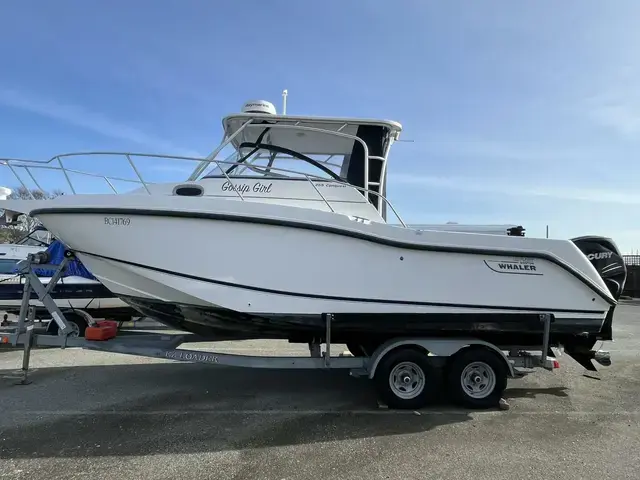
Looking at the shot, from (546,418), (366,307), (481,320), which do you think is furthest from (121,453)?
(546,418)

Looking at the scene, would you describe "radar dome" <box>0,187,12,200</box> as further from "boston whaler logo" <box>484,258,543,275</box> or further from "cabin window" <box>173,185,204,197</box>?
"boston whaler logo" <box>484,258,543,275</box>

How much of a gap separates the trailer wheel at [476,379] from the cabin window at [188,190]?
123 inches

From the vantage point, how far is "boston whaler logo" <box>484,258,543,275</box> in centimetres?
468

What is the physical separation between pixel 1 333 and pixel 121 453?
2.62 meters

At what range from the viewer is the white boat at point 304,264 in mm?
4422

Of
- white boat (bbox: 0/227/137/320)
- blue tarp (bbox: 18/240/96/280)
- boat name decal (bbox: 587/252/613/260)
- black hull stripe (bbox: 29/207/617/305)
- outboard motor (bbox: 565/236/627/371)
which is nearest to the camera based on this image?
black hull stripe (bbox: 29/207/617/305)

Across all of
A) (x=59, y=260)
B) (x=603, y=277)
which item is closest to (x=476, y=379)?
(x=603, y=277)

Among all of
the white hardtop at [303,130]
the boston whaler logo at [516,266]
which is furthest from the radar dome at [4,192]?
the boston whaler logo at [516,266]

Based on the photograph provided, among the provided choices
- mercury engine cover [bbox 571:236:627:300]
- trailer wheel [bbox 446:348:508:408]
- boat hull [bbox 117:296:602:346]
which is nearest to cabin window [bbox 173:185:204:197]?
boat hull [bbox 117:296:602:346]

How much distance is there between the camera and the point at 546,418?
4.48 m

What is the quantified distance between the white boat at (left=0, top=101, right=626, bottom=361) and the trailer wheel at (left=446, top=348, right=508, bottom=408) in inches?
11.2

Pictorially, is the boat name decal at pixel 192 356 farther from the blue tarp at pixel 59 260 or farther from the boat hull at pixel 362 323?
the blue tarp at pixel 59 260

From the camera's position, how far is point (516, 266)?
15.4 ft

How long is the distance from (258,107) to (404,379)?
335 centimetres
